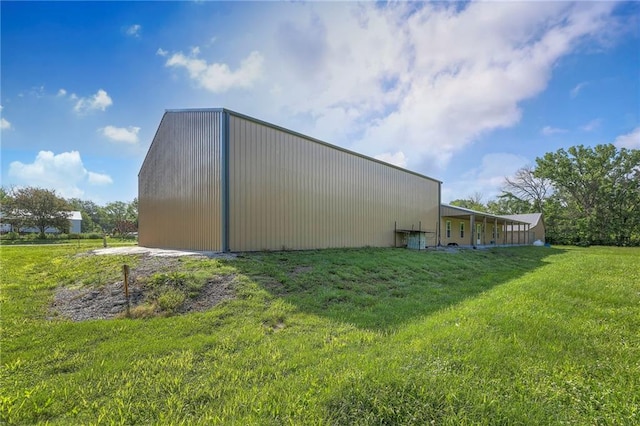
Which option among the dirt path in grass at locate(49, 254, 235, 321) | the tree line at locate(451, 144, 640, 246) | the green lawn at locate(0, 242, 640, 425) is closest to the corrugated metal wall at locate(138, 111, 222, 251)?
the dirt path in grass at locate(49, 254, 235, 321)

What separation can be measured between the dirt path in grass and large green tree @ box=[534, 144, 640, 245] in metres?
46.1

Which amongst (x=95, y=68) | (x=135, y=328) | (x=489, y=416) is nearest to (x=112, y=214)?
(x=95, y=68)

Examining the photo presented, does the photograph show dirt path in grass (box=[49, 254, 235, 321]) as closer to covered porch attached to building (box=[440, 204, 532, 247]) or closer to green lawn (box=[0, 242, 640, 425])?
green lawn (box=[0, 242, 640, 425])

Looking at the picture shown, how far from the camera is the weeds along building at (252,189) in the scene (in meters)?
10.1

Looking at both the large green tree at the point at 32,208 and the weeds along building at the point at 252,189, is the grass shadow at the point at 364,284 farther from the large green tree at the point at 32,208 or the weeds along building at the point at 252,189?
the large green tree at the point at 32,208

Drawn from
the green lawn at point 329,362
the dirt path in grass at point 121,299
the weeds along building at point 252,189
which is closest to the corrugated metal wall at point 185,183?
the weeds along building at point 252,189

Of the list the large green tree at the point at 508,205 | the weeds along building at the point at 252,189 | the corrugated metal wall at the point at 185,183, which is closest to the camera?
the weeds along building at the point at 252,189

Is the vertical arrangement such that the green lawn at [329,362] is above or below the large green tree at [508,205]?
below

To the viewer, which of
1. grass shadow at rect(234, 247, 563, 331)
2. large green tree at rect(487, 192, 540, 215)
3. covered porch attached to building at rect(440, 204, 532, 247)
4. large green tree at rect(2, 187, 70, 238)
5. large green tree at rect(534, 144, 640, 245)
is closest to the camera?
grass shadow at rect(234, 247, 563, 331)

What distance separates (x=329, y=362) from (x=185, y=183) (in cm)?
1077

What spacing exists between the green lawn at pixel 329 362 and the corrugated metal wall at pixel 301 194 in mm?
4543

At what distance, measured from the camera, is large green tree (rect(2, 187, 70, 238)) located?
3070 centimetres

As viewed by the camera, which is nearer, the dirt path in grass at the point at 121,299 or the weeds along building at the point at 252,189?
the dirt path in grass at the point at 121,299

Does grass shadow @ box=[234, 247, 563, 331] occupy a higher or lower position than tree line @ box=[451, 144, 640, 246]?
lower
